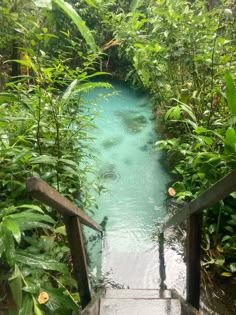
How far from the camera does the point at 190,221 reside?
152 centimetres

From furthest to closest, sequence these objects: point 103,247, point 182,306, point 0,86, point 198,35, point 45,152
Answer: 1. point 0,86
2. point 198,35
3. point 103,247
4. point 45,152
5. point 182,306

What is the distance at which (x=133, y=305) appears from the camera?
1.73 meters

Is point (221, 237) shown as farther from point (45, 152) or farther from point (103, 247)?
point (45, 152)

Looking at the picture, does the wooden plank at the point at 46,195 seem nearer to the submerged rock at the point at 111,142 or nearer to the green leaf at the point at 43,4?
the green leaf at the point at 43,4

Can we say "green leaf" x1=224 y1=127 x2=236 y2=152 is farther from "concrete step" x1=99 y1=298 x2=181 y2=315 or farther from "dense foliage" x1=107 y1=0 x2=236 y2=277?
"concrete step" x1=99 y1=298 x2=181 y2=315

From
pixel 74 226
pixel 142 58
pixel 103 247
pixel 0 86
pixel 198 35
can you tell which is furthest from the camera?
pixel 0 86

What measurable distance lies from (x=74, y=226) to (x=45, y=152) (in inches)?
36.0

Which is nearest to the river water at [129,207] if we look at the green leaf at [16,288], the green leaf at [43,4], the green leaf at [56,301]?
the green leaf at [56,301]

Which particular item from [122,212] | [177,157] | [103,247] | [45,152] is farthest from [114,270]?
[177,157]

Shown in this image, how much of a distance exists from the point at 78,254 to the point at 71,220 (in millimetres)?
218

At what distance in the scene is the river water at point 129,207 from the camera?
244cm

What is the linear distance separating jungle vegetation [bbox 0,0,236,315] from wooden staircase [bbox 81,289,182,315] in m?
0.15

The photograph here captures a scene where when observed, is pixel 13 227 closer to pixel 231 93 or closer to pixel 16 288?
pixel 16 288

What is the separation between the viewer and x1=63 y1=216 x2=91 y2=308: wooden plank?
4.69 feet
